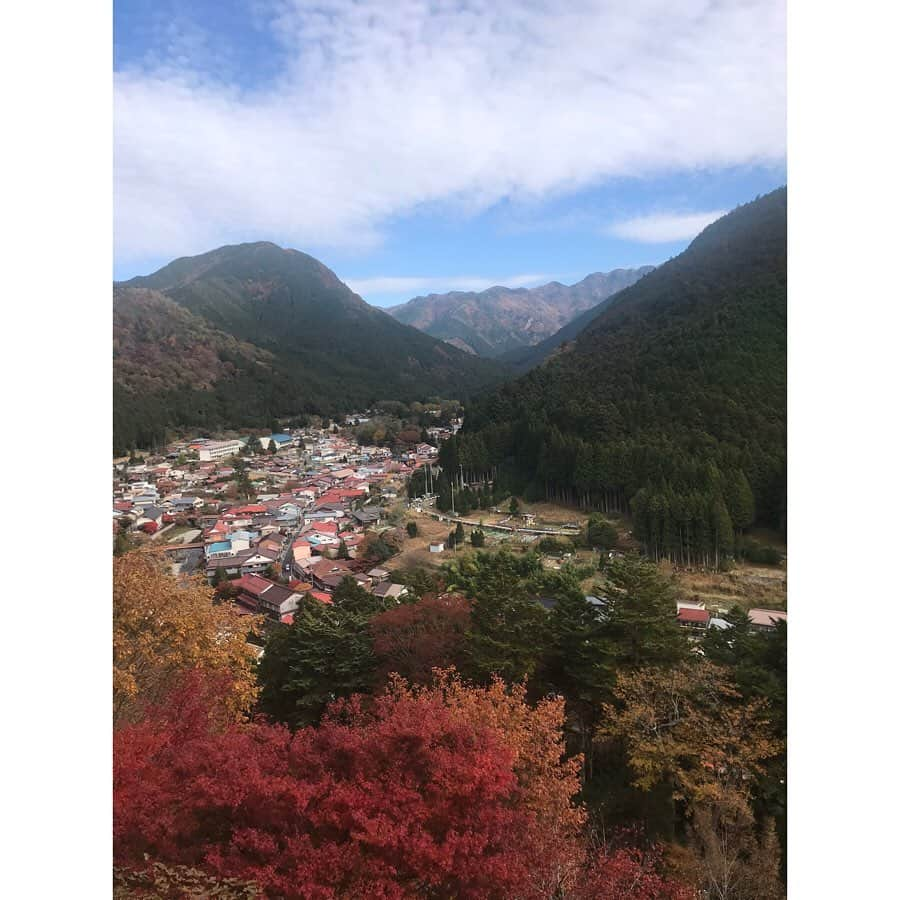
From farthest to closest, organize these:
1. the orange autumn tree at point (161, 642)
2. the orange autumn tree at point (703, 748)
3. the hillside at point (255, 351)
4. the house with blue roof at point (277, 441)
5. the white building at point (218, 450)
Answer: the hillside at point (255, 351), the house with blue roof at point (277, 441), the white building at point (218, 450), the orange autumn tree at point (161, 642), the orange autumn tree at point (703, 748)

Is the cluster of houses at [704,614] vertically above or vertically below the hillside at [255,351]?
below

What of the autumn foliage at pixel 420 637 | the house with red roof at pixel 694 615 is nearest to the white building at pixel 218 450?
the house with red roof at pixel 694 615

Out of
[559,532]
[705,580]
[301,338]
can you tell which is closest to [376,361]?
[301,338]

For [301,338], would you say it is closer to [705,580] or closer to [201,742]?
[705,580]

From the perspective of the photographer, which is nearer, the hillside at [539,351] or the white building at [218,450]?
the white building at [218,450]

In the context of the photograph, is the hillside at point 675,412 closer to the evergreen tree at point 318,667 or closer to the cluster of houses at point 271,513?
the cluster of houses at point 271,513

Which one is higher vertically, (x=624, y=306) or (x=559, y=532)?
(x=624, y=306)
